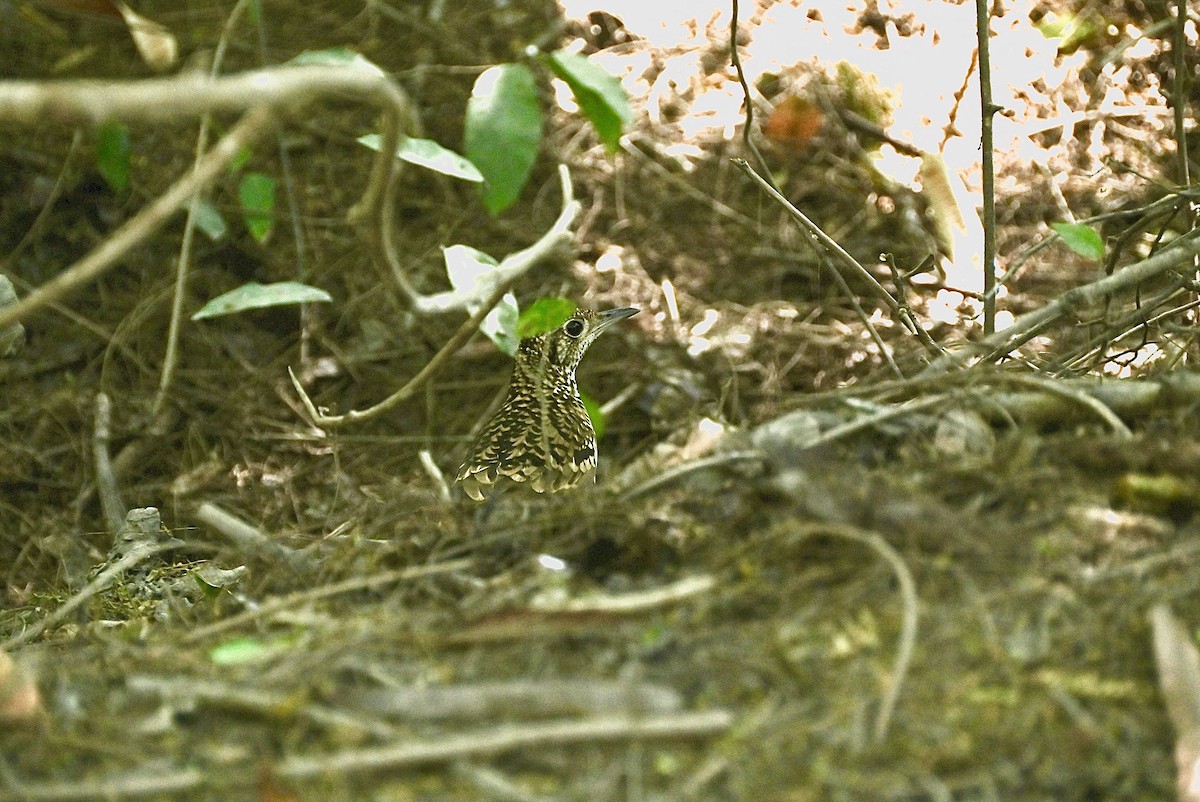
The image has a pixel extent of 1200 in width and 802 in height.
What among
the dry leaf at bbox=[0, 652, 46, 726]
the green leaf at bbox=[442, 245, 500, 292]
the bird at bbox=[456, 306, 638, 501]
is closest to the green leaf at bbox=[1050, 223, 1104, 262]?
the green leaf at bbox=[442, 245, 500, 292]

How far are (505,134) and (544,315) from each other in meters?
1.24

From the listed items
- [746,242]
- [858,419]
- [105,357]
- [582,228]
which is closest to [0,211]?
[105,357]

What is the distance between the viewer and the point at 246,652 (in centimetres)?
255

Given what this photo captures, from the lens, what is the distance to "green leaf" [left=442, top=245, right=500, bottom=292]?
12.8 feet

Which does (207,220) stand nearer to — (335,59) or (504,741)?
(335,59)

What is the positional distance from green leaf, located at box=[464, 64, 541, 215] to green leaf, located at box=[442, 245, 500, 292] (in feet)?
2.96

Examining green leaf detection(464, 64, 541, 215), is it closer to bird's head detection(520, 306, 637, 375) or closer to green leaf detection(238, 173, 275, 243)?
green leaf detection(238, 173, 275, 243)

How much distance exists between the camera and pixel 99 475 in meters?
5.80

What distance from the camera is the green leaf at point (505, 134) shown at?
2.92 metres

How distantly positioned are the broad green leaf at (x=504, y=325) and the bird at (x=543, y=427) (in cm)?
69

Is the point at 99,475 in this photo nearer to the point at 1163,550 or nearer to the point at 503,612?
the point at 503,612

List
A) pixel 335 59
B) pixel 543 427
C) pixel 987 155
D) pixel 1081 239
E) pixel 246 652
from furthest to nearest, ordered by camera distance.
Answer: pixel 543 427 → pixel 987 155 → pixel 1081 239 → pixel 335 59 → pixel 246 652

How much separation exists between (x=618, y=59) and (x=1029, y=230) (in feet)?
8.70

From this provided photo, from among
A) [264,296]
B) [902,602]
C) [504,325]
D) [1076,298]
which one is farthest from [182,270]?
[902,602]
